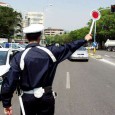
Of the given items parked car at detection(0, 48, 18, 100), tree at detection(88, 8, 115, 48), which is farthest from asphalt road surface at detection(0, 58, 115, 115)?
tree at detection(88, 8, 115, 48)

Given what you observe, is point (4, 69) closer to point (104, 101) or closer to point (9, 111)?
point (104, 101)

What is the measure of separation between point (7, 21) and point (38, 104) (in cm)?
10250

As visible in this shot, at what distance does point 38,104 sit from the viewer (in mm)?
4172

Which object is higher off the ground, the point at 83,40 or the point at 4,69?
the point at 83,40

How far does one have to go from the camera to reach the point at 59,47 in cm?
439

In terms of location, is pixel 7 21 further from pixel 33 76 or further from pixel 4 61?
pixel 33 76

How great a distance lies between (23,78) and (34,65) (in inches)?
7.9

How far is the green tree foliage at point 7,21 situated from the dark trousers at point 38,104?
101037 mm

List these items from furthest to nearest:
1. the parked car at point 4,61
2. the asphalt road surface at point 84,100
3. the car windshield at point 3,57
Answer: the car windshield at point 3,57, the parked car at point 4,61, the asphalt road surface at point 84,100

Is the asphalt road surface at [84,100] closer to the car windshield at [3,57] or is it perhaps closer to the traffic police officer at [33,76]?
the car windshield at [3,57]

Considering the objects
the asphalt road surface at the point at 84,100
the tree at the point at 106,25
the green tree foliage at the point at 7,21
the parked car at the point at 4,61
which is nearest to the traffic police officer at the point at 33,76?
the asphalt road surface at the point at 84,100

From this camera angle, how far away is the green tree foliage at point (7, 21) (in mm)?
104438

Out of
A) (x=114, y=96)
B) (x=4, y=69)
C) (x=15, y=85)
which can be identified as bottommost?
(x=114, y=96)

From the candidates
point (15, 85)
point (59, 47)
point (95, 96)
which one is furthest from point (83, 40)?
point (95, 96)
